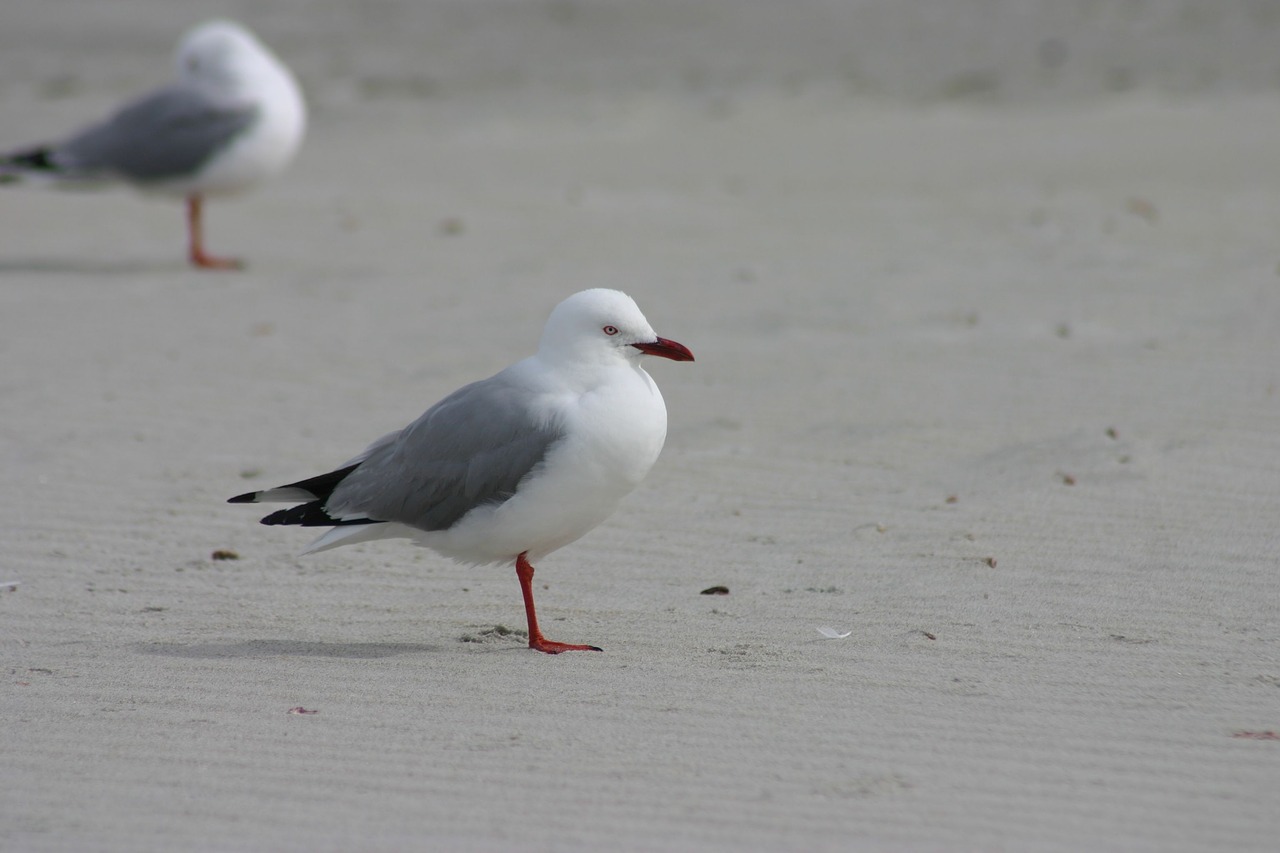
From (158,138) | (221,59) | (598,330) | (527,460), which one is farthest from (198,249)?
(527,460)

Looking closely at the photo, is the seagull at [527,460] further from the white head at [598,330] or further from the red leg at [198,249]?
the red leg at [198,249]

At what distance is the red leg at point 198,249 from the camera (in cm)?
1133

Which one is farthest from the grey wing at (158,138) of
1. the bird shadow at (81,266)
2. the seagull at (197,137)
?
the bird shadow at (81,266)

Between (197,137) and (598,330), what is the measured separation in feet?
25.2

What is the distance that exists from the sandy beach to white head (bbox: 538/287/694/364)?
948 millimetres

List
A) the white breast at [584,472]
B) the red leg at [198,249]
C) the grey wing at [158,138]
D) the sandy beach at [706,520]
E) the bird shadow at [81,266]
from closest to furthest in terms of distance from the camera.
A: the sandy beach at [706,520] → the white breast at [584,472] → the bird shadow at [81,266] → the red leg at [198,249] → the grey wing at [158,138]

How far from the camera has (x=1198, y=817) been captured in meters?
3.65

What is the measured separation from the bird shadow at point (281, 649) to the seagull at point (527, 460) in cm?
33

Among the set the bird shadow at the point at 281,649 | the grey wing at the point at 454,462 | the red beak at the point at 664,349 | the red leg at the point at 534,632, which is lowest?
the bird shadow at the point at 281,649

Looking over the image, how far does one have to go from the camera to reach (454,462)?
4.92 metres

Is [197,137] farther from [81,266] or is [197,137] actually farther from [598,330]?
[598,330]

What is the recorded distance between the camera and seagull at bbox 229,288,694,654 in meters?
4.72

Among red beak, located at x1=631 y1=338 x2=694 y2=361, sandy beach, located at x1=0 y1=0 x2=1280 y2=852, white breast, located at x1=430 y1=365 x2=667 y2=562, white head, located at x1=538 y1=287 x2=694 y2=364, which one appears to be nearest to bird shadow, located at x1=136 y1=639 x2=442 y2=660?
sandy beach, located at x1=0 y1=0 x2=1280 y2=852

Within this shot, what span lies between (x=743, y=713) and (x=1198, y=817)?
1.24 m
